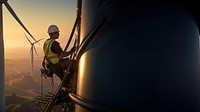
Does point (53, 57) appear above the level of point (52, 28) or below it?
below

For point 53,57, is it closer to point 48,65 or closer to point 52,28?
point 48,65

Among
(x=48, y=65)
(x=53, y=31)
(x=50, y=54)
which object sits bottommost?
(x=48, y=65)

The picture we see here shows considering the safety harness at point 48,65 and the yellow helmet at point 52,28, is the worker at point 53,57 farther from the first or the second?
Result: the yellow helmet at point 52,28

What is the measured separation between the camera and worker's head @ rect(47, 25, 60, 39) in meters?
8.64

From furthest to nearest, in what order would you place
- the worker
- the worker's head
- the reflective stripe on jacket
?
the worker's head
the reflective stripe on jacket
the worker

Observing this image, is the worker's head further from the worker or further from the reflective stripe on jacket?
the reflective stripe on jacket

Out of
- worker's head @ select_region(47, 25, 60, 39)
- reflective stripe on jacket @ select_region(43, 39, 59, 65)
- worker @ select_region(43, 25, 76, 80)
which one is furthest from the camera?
worker's head @ select_region(47, 25, 60, 39)

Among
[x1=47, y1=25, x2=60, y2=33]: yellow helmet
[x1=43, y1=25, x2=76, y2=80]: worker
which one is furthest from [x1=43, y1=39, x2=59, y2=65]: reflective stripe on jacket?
[x1=47, y1=25, x2=60, y2=33]: yellow helmet

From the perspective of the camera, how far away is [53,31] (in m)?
8.70

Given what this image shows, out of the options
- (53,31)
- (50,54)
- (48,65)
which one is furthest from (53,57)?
(53,31)

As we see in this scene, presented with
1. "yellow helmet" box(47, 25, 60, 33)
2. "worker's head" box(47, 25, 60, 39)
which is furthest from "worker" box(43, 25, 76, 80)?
"yellow helmet" box(47, 25, 60, 33)

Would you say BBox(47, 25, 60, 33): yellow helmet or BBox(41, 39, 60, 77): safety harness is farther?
BBox(47, 25, 60, 33): yellow helmet

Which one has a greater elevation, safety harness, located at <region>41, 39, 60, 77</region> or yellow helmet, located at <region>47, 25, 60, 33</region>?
yellow helmet, located at <region>47, 25, 60, 33</region>

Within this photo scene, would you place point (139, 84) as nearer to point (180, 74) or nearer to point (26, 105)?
point (180, 74)
